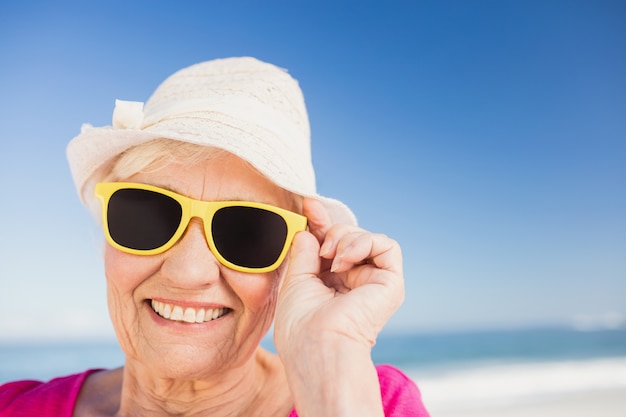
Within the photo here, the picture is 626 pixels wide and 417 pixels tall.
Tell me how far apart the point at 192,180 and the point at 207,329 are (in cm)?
60

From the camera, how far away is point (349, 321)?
66.6 inches

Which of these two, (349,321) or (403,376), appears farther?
(403,376)

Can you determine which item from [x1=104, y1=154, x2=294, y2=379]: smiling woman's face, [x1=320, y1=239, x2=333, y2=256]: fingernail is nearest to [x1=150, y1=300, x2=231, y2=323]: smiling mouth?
[x1=104, y1=154, x2=294, y2=379]: smiling woman's face

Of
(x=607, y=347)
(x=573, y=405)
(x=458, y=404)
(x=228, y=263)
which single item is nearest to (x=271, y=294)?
(x=228, y=263)

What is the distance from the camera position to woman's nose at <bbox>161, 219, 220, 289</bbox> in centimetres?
196

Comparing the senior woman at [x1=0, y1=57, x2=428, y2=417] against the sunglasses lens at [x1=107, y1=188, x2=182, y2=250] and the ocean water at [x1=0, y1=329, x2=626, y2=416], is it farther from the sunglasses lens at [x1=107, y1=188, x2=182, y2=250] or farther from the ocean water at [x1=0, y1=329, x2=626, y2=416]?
the ocean water at [x1=0, y1=329, x2=626, y2=416]

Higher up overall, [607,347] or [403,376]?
[607,347]

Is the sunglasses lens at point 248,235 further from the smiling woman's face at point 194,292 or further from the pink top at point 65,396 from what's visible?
the pink top at point 65,396

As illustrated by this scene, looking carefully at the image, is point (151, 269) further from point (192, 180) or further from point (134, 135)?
point (134, 135)

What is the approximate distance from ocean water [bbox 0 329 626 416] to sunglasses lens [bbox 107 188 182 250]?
7330 mm

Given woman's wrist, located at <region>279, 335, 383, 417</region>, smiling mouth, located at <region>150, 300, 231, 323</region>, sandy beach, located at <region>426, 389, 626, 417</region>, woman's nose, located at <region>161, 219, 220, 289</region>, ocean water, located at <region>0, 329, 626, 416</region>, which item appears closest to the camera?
Result: woman's wrist, located at <region>279, 335, 383, 417</region>

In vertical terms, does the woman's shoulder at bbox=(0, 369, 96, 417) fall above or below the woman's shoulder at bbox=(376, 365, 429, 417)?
below

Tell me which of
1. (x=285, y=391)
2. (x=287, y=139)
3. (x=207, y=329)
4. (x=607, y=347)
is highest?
(x=607, y=347)

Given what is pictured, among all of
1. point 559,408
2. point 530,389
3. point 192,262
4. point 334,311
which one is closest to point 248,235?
point 192,262
